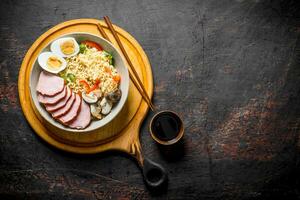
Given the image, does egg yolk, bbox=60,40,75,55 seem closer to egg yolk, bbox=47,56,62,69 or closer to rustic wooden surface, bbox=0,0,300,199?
egg yolk, bbox=47,56,62,69

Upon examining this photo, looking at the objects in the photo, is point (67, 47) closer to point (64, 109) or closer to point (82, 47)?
point (82, 47)

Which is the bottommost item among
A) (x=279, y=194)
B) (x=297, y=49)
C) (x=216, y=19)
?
(x=279, y=194)

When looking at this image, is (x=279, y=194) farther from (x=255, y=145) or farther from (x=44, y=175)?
(x=44, y=175)

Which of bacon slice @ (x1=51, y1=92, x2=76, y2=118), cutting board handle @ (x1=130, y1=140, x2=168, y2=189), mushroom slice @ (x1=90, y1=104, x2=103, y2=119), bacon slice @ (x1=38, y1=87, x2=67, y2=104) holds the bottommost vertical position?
cutting board handle @ (x1=130, y1=140, x2=168, y2=189)

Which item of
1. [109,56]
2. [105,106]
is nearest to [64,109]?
[105,106]

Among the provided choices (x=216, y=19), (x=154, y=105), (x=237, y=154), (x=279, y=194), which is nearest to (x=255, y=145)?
(x=237, y=154)

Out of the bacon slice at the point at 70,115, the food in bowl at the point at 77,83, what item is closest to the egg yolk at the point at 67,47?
the food in bowl at the point at 77,83

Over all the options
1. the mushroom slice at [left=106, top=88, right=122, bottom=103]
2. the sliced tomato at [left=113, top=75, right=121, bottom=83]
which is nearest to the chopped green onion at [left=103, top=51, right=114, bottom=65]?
the sliced tomato at [left=113, top=75, right=121, bottom=83]
